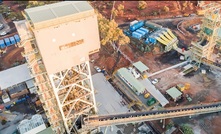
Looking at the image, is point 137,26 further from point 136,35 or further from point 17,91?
point 17,91

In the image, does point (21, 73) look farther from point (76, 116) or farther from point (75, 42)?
point (75, 42)

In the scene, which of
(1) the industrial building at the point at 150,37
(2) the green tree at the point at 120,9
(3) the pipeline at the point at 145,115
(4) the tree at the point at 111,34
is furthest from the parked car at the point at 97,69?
(2) the green tree at the point at 120,9

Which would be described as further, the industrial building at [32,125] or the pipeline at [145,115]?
the industrial building at [32,125]

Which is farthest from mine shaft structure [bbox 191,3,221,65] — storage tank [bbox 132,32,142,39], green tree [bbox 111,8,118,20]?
green tree [bbox 111,8,118,20]

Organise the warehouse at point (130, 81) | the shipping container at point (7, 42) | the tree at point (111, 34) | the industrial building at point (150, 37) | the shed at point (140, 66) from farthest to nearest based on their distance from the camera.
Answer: the shipping container at point (7, 42) → the industrial building at point (150, 37) → the tree at point (111, 34) → the shed at point (140, 66) → the warehouse at point (130, 81)

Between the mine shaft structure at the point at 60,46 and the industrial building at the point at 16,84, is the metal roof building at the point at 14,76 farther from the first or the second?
the mine shaft structure at the point at 60,46

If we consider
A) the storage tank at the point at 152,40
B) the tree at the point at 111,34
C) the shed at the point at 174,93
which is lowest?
the shed at the point at 174,93

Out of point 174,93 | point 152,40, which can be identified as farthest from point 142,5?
point 174,93
